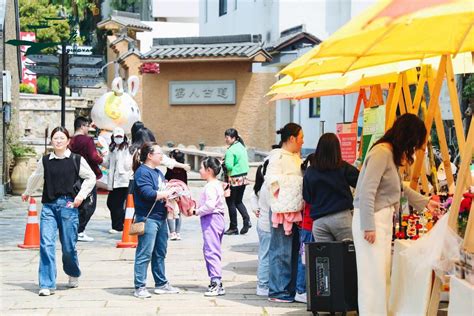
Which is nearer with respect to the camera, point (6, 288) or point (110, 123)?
point (6, 288)

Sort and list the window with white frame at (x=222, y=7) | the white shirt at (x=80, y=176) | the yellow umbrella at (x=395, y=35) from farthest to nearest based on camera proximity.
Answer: the window with white frame at (x=222, y=7) → the white shirt at (x=80, y=176) → the yellow umbrella at (x=395, y=35)

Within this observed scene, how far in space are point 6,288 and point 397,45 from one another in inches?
220

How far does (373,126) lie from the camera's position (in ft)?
33.6

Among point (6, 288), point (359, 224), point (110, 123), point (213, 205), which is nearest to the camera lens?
point (359, 224)

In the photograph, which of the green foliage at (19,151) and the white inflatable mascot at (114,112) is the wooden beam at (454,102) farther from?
the white inflatable mascot at (114,112)

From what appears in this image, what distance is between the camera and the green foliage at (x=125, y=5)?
61.4 meters

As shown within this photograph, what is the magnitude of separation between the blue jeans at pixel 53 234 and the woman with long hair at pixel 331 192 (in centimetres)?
283

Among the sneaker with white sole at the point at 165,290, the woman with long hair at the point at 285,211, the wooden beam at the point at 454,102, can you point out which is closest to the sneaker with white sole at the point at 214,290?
the sneaker with white sole at the point at 165,290

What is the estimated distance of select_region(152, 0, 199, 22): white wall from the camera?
57781mm

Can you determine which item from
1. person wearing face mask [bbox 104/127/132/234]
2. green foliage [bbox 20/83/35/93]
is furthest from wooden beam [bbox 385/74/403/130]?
green foliage [bbox 20/83/35/93]

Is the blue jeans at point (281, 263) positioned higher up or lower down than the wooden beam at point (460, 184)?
lower down

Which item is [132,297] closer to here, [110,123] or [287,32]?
[110,123]

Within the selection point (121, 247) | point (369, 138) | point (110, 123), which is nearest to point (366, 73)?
point (369, 138)

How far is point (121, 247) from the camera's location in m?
13.8
